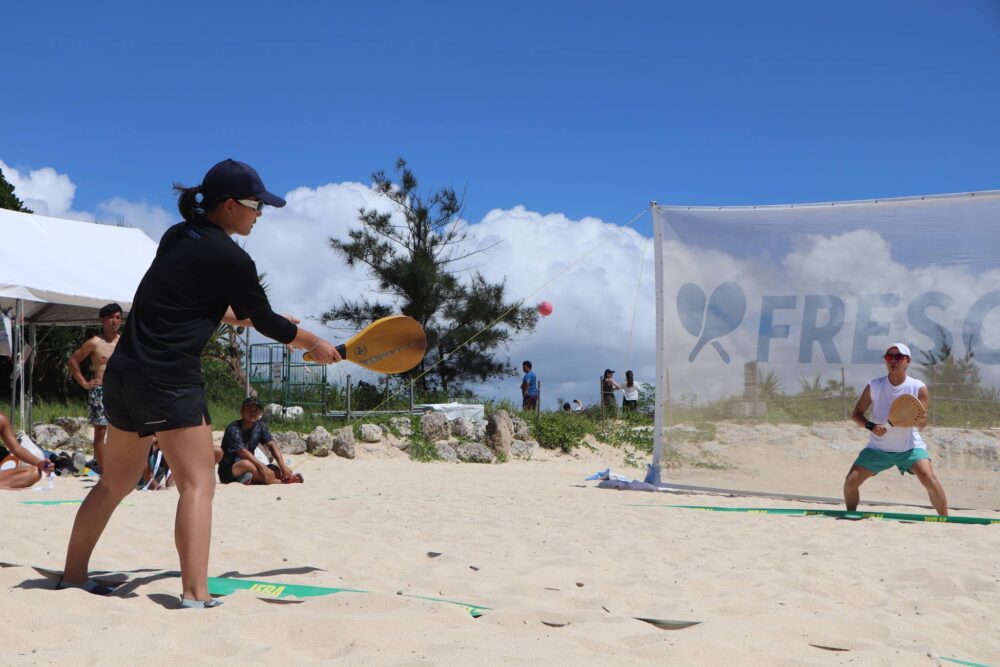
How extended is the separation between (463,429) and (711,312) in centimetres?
659

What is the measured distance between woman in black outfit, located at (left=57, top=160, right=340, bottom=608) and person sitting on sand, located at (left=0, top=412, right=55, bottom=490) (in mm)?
4471

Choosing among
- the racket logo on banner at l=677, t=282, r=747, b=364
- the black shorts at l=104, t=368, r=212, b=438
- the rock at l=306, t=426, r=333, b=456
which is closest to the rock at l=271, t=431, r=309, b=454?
the rock at l=306, t=426, r=333, b=456

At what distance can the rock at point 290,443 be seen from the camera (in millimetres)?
11422

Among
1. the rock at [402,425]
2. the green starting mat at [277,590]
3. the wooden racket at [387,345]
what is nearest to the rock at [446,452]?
the rock at [402,425]

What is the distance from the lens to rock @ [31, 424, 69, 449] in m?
10.6

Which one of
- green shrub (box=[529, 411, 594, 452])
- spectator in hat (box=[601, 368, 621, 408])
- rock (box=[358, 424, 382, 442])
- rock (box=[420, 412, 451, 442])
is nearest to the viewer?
rock (box=[358, 424, 382, 442])

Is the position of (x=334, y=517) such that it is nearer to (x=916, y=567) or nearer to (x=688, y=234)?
(x=916, y=567)

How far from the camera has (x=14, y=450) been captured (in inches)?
277

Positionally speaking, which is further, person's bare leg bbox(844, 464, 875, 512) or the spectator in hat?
the spectator in hat

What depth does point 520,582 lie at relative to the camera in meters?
3.62

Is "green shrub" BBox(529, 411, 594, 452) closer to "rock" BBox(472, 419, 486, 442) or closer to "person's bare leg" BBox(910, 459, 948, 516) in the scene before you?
"rock" BBox(472, 419, 486, 442)

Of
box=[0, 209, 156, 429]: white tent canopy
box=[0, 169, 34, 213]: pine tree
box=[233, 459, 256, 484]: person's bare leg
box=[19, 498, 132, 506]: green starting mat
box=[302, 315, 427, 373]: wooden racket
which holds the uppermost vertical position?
box=[0, 169, 34, 213]: pine tree

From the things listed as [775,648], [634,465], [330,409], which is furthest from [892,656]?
[330,409]

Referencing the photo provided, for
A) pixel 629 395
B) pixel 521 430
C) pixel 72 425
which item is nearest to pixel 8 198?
pixel 72 425
